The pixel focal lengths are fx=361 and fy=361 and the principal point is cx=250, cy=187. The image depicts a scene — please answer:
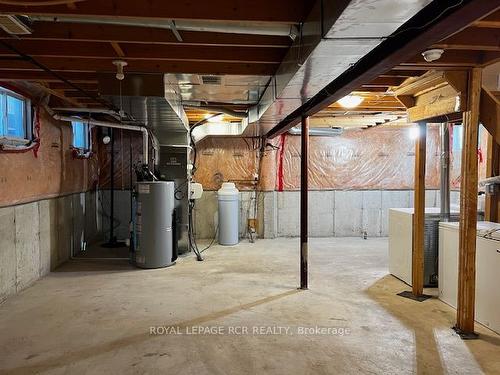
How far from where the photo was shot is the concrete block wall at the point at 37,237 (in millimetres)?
3361

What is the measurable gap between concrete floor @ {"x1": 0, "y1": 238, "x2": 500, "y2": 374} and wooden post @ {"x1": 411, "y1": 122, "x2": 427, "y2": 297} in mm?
221

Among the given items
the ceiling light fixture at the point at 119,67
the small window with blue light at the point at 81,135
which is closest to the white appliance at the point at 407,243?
the ceiling light fixture at the point at 119,67

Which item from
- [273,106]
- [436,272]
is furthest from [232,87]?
[436,272]

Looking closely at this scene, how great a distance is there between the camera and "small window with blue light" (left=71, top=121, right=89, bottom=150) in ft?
18.0

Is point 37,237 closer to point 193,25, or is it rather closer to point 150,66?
point 150,66

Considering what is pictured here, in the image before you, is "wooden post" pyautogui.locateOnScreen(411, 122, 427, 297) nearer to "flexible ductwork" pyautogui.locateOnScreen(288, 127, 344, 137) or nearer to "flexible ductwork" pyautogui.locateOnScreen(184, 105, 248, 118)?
"flexible ductwork" pyautogui.locateOnScreen(184, 105, 248, 118)

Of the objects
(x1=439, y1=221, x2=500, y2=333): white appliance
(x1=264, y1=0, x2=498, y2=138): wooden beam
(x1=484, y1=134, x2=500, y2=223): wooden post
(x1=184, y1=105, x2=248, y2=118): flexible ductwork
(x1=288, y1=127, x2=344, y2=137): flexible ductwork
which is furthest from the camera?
(x1=288, y1=127, x2=344, y2=137): flexible ductwork

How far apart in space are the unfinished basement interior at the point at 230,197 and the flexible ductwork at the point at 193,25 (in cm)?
1

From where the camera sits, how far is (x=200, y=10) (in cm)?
196

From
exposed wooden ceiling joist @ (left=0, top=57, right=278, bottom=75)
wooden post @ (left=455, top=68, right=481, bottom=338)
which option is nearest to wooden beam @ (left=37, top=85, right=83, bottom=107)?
exposed wooden ceiling joist @ (left=0, top=57, right=278, bottom=75)

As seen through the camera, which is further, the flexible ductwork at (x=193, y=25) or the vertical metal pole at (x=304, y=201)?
the vertical metal pole at (x=304, y=201)

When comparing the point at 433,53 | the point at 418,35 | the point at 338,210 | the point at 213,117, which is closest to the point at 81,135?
the point at 213,117

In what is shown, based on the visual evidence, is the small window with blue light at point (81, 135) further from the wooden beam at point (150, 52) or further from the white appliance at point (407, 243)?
the white appliance at point (407, 243)

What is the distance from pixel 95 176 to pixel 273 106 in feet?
13.5
